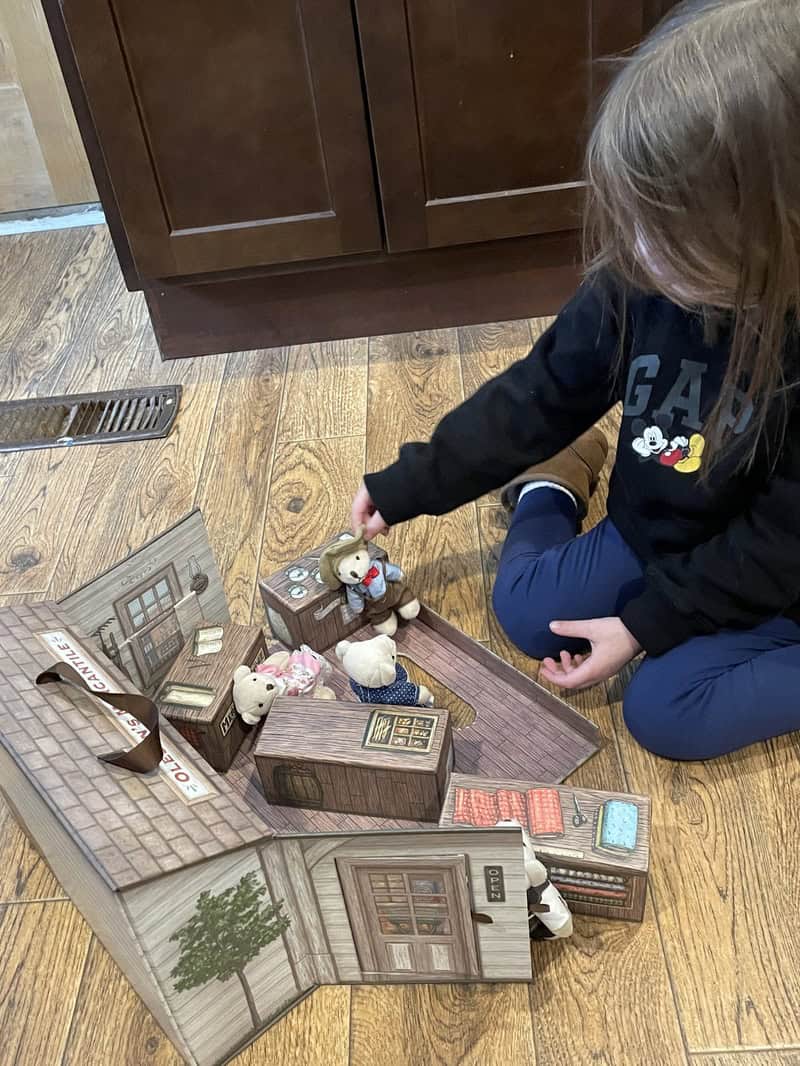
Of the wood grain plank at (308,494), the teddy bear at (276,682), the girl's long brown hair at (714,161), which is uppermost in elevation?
the girl's long brown hair at (714,161)

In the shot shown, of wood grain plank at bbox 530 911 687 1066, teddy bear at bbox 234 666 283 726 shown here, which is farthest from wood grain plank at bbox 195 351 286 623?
wood grain plank at bbox 530 911 687 1066

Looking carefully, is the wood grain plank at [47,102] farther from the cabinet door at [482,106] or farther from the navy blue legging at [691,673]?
the navy blue legging at [691,673]

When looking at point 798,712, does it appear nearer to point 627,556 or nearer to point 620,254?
point 627,556

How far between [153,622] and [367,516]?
Answer: 256 millimetres

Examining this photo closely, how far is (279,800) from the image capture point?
0.89 metres

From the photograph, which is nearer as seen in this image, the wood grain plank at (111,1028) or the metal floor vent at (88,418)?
the wood grain plank at (111,1028)

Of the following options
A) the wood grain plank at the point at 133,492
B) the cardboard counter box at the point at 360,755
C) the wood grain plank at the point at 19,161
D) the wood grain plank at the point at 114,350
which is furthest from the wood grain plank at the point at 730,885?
the wood grain plank at the point at 19,161

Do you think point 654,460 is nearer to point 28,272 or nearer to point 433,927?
point 433,927

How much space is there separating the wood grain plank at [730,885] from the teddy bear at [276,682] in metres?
0.31

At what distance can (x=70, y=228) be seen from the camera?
2.16 meters

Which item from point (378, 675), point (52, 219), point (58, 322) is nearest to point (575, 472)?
point (378, 675)

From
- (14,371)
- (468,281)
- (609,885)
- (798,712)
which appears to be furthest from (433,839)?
(14,371)

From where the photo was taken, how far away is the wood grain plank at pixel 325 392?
1.47 m

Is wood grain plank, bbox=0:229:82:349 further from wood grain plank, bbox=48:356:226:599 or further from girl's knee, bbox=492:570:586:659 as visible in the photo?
girl's knee, bbox=492:570:586:659
